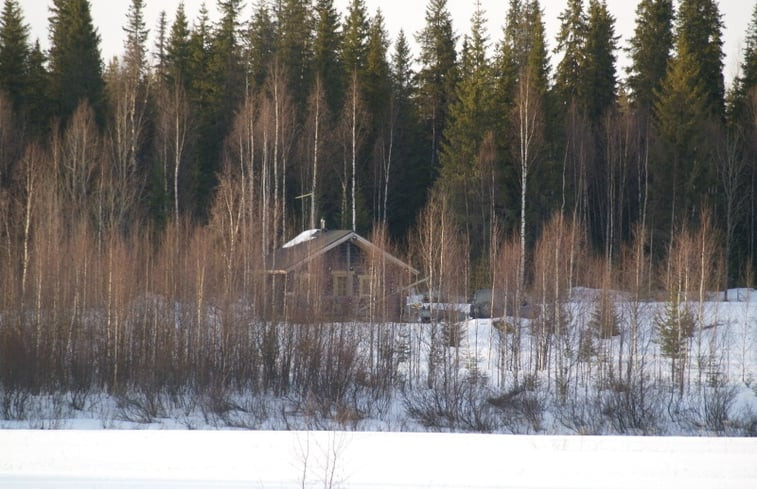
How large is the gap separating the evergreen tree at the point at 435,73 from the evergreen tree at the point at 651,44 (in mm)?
11187

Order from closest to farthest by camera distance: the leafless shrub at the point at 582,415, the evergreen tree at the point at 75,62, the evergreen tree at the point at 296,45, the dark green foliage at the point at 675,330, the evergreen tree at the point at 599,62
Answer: the leafless shrub at the point at 582,415 < the dark green foliage at the point at 675,330 < the evergreen tree at the point at 75,62 < the evergreen tree at the point at 296,45 < the evergreen tree at the point at 599,62

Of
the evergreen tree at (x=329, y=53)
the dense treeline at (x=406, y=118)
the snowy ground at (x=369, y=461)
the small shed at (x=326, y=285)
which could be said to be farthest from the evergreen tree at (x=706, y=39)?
the snowy ground at (x=369, y=461)

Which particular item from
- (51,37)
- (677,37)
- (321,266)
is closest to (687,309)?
(321,266)

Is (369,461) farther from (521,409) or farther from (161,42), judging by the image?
(161,42)

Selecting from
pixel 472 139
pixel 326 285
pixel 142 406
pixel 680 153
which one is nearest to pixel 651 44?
pixel 680 153

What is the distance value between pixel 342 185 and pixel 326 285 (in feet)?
47.3

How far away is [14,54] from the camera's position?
42625mm

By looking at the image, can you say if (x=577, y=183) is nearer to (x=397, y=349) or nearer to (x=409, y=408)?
(x=397, y=349)

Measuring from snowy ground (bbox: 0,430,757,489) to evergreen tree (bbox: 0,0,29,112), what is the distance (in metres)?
30.2

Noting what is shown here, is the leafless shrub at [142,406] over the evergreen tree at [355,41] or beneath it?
beneath

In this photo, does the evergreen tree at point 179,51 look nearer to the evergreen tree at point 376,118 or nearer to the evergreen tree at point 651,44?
the evergreen tree at point 376,118

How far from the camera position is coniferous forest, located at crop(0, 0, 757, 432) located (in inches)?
986

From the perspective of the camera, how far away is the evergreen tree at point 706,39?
46.7m

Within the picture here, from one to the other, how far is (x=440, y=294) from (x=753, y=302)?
16255 mm
